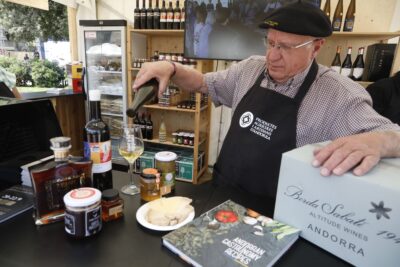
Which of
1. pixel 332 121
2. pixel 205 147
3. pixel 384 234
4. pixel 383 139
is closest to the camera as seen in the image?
pixel 384 234

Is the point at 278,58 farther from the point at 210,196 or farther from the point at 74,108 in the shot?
the point at 74,108

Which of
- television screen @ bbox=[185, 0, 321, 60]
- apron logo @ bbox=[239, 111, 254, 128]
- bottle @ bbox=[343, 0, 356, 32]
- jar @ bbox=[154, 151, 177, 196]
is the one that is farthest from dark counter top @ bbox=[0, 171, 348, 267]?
bottle @ bbox=[343, 0, 356, 32]

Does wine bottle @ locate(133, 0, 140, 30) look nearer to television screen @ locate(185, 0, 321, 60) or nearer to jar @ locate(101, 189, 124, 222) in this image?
television screen @ locate(185, 0, 321, 60)

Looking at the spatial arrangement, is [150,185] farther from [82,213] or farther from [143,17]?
[143,17]

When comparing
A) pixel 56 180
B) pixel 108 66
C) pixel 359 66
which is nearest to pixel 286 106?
pixel 56 180

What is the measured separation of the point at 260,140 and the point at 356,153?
0.45 metres

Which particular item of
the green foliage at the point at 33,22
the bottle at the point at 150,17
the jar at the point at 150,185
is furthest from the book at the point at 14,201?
the green foliage at the point at 33,22

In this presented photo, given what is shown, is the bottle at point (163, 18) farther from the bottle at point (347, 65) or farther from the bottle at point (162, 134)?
the bottle at point (347, 65)

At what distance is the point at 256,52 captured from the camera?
7.73ft

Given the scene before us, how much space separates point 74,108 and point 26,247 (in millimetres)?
3057

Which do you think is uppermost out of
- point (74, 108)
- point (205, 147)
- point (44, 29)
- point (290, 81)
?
point (44, 29)

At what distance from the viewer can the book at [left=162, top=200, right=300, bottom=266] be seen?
0.52 meters

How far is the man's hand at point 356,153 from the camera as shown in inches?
21.6

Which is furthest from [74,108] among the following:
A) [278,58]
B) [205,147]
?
[278,58]
